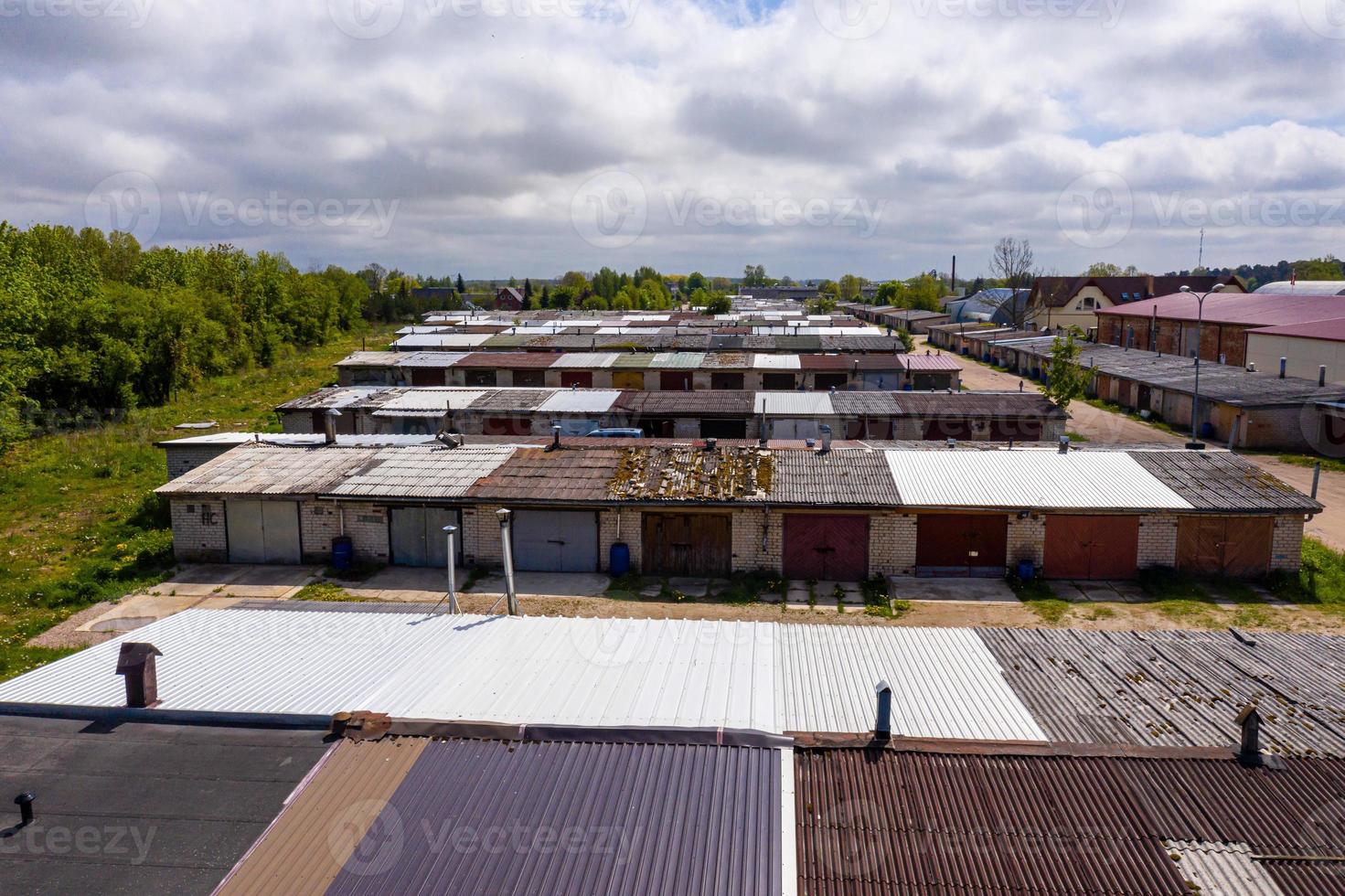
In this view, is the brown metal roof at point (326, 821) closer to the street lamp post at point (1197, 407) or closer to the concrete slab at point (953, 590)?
the concrete slab at point (953, 590)

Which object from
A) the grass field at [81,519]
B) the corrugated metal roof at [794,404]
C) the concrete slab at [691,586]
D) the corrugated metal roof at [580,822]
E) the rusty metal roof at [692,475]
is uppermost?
the corrugated metal roof at [794,404]

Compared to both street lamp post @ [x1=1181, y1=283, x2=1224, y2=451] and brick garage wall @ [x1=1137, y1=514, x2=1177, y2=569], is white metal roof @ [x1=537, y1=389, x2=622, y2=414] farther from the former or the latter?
street lamp post @ [x1=1181, y1=283, x2=1224, y2=451]

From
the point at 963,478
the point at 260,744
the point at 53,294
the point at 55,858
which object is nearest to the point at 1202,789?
the point at 260,744

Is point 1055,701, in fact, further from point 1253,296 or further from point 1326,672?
point 1253,296

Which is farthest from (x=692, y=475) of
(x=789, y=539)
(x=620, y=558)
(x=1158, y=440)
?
(x=1158, y=440)

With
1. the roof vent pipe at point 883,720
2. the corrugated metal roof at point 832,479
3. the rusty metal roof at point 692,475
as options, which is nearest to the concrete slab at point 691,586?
the rusty metal roof at point 692,475

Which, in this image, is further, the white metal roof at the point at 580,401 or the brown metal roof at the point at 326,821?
the white metal roof at the point at 580,401
